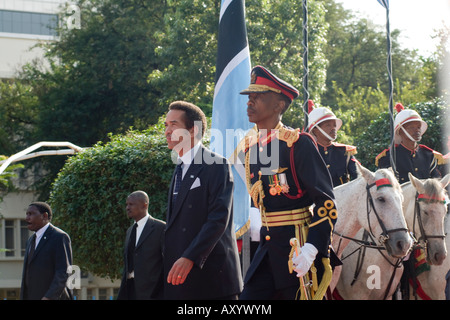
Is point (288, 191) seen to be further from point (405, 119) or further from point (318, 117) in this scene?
point (405, 119)

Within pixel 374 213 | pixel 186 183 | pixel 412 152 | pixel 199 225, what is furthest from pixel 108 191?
pixel 199 225

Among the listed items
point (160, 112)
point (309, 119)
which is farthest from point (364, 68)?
point (309, 119)

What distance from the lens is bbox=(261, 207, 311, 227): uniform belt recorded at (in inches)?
223

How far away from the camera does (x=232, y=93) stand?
442 inches

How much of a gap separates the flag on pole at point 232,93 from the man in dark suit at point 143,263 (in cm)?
134

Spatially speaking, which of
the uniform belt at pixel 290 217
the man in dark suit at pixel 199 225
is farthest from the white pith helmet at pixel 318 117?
the uniform belt at pixel 290 217

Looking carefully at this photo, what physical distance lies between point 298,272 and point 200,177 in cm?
107

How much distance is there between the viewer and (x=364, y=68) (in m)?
39.2

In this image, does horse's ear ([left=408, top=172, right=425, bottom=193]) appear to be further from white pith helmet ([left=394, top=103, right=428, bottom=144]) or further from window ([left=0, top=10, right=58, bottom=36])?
window ([left=0, top=10, right=58, bottom=36])

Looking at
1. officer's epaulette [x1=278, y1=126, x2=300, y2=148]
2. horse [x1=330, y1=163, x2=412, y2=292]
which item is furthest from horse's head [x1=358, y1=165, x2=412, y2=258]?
officer's epaulette [x1=278, y1=126, x2=300, y2=148]

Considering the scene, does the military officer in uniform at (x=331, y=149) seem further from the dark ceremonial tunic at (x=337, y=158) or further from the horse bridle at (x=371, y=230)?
→ the horse bridle at (x=371, y=230)

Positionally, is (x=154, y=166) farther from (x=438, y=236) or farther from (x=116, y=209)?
(x=438, y=236)

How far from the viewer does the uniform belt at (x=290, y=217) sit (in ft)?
18.6

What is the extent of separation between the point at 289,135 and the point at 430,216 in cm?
381
